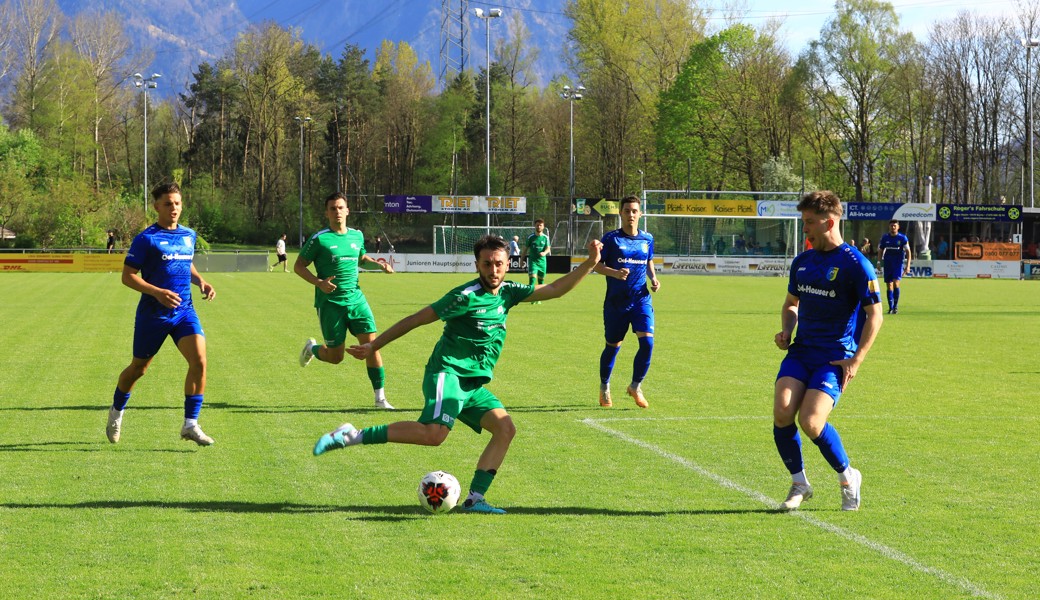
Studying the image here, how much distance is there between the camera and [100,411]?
10.3 metres

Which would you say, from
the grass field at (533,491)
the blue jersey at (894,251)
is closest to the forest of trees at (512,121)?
the blue jersey at (894,251)

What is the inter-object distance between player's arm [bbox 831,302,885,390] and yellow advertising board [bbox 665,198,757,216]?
46.4 metres

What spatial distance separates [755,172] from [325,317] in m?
61.1

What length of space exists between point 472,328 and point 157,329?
309 cm

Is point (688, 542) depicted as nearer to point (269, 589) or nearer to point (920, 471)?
point (269, 589)

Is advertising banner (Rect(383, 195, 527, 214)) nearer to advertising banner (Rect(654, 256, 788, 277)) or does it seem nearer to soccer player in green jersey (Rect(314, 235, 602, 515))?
advertising banner (Rect(654, 256, 788, 277))

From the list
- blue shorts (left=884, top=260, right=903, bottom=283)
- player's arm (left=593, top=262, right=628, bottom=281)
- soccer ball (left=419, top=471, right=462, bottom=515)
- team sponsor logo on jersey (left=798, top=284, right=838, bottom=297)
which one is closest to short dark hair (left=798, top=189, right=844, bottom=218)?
team sponsor logo on jersey (left=798, top=284, right=838, bottom=297)

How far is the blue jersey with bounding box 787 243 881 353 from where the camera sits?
6.29m

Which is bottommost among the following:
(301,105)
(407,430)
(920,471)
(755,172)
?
(920,471)

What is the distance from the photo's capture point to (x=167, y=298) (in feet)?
26.6

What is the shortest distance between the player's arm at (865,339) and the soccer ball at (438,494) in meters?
2.28

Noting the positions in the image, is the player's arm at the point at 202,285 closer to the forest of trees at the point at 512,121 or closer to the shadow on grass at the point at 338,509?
the shadow on grass at the point at 338,509

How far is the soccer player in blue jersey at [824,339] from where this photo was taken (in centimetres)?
627

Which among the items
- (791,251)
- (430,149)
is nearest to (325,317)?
(791,251)
